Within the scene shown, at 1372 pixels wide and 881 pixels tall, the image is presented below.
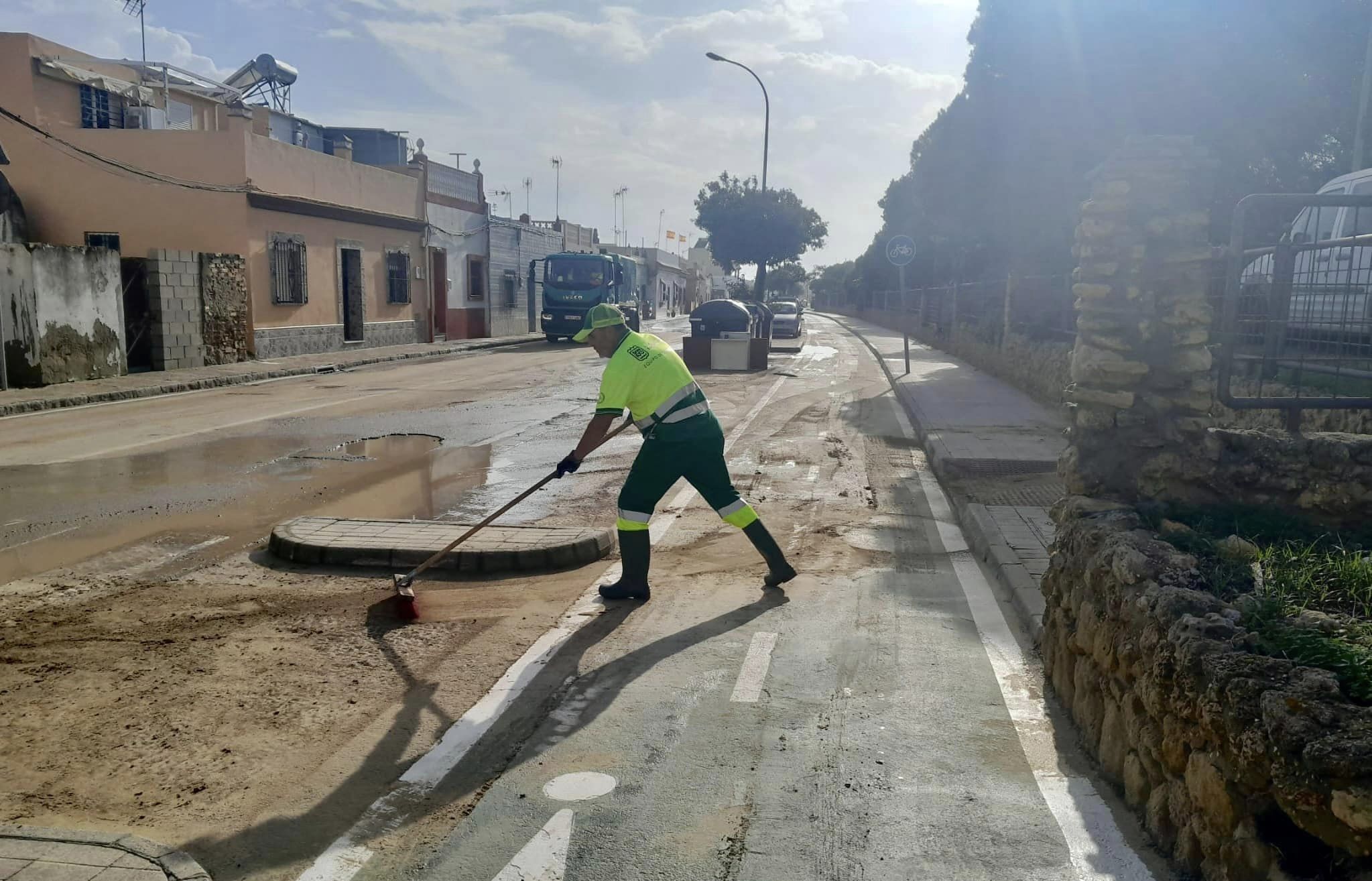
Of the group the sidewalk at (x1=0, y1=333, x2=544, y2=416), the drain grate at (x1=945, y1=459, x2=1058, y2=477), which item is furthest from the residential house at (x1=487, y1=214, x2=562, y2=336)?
the drain grate at (x1=945, y1=459, x2=1058, y2=477)

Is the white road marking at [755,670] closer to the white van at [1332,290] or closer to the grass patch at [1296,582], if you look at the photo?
the grass patch at [1296,582]

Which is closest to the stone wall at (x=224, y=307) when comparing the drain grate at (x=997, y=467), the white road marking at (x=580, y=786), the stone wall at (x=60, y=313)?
the stone wall at (x=60, y=313)

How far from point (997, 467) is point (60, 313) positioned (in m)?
15.2

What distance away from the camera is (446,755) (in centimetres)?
403

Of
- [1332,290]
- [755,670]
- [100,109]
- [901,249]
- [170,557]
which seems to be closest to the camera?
[755,670]

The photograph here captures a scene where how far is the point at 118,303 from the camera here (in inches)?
765

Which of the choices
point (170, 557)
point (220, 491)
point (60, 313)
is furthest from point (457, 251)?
point (170, 557)

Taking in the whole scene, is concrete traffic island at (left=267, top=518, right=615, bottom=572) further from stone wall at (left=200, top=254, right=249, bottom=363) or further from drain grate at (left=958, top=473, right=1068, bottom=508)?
stone wall at (left=200, top=254, right=249, bottom=363)

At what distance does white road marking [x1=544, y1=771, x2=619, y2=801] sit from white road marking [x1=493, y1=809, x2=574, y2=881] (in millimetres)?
153

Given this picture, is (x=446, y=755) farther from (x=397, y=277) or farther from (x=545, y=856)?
(x=397, y=277)

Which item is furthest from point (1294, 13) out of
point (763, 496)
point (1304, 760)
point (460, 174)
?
point (460, 174)

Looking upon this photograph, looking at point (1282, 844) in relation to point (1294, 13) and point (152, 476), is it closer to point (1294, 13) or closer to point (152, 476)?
point (152, 476)

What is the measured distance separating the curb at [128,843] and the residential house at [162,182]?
20.2 metres

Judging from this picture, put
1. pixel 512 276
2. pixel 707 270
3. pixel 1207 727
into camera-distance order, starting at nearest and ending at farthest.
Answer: pixel 1207 727
pixel 512 276
pixel 707 270
